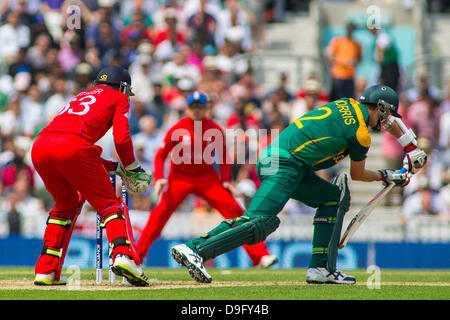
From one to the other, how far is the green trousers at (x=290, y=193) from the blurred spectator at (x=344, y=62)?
9.92 m

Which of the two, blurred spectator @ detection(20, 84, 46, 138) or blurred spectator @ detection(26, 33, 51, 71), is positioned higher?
blurred spectator @ detection(26, 33, 51, 71)

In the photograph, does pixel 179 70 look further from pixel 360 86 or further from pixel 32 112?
pixel 360 86

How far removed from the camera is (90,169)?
8.84 m

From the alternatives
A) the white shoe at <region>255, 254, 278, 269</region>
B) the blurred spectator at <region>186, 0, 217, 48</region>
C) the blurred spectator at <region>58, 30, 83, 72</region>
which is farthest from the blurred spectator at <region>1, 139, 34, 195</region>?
the white shoe at <region>255, 254, 278, 269</region>

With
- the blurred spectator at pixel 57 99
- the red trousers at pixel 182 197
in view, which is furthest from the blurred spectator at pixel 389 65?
the red trousers at pixel 182 197

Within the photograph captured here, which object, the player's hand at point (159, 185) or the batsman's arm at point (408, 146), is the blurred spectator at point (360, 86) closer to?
the player's hand at point (159, 185)

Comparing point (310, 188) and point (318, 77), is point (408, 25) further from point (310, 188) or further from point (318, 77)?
point (310, 188)

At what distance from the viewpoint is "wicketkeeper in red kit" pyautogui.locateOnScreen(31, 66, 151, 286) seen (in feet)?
28.9

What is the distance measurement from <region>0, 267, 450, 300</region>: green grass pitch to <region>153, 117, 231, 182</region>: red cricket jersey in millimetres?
2270

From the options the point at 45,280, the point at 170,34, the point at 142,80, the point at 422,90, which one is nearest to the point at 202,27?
the point at 170,34

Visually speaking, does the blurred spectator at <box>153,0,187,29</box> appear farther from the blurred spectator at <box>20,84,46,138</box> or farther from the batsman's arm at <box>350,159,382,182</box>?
the batsman's arm at <box>350,159,382,182</box>

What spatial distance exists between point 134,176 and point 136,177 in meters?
0.02

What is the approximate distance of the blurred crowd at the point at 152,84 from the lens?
17.5 m

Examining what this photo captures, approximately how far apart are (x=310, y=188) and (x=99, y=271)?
2.49 m
